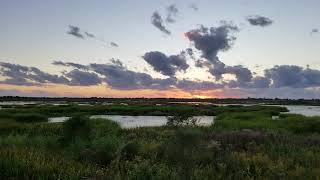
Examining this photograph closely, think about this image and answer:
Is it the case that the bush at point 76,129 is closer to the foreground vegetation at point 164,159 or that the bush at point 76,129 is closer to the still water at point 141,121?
the foreground vegetation at point 164,159

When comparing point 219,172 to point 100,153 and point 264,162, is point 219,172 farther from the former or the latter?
point 100,153

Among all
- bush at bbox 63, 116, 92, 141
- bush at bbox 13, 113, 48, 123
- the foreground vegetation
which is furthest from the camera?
bush at bbox 13, 113, 48, 123

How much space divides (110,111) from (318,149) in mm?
73664

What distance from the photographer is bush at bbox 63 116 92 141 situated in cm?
1963

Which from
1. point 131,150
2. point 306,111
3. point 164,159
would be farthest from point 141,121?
point 306,111

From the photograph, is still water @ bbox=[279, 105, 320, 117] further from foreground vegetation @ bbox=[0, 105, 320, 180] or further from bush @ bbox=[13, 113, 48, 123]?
foreground vegetation @ bbox=[0, 105, 320, 180]

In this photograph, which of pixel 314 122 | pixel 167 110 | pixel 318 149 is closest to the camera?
pixel 318 149

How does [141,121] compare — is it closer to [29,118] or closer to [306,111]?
[29,118]

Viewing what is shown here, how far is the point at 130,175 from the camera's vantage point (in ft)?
33.9

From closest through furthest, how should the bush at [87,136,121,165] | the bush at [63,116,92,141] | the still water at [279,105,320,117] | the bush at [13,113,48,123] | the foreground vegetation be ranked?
the foreground vegetation → the bush at [87,136,121,165] → the bush at [63,116,92,141] → the bush at [13,113,48,123] → the still water at [279,105,320,117]

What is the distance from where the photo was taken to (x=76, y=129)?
797 inches

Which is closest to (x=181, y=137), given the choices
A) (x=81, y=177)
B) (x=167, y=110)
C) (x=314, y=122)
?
(x=81, y=177)

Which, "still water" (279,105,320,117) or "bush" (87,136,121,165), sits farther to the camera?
"still water" (279,105,320,117)

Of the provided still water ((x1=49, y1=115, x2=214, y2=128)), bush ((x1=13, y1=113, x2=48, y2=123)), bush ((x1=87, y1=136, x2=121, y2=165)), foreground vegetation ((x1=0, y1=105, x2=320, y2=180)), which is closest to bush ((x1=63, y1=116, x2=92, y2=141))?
foreground vegetation ((x1=0, y1=105, x2=320, y2=180))
